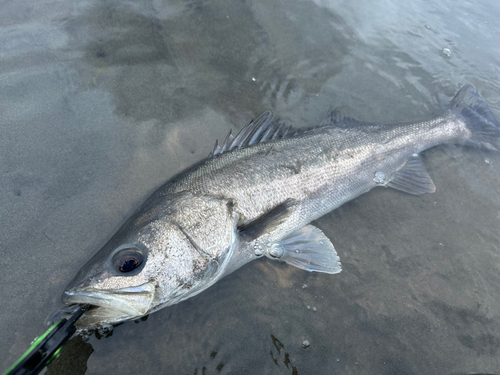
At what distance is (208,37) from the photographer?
4492 millimetres

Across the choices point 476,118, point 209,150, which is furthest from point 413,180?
point 209,150

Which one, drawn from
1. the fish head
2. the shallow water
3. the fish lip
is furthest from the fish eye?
the shallow water

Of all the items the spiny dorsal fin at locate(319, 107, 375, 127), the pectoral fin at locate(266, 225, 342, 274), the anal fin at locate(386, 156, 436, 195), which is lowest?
the anal fin at locate(386, 156, 436, 195)

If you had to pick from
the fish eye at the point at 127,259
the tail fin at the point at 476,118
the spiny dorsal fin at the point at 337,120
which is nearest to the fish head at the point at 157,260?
the fish eye at the point at 127,259

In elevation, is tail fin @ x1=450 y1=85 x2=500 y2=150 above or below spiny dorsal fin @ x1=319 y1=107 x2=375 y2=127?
below

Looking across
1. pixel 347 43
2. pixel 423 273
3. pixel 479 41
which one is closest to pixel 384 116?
pixel 347 43

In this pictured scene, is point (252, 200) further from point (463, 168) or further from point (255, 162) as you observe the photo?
point (463, 168)

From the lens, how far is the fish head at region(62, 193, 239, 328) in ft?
6.48

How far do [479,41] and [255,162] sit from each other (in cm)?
563

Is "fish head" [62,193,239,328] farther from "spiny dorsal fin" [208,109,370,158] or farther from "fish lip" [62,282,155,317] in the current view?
"spiny dorsal fin" [208,109,370,158]

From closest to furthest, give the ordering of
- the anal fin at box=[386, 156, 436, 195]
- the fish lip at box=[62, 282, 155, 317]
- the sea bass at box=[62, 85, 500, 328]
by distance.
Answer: the fish lip at box=[62, 282, 155, 317] → the sea bass at box=[62, 85, 500, 328] → the anal fin at box=[386, 156, 436, 195]

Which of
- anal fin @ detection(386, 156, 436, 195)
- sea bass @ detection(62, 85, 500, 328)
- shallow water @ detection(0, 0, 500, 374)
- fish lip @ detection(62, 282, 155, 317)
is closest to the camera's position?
fish lip @ detection(62, 282, 155, 317)

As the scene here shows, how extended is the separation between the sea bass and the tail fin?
0.01 meters

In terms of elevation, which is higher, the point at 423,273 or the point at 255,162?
the point at 255,162
